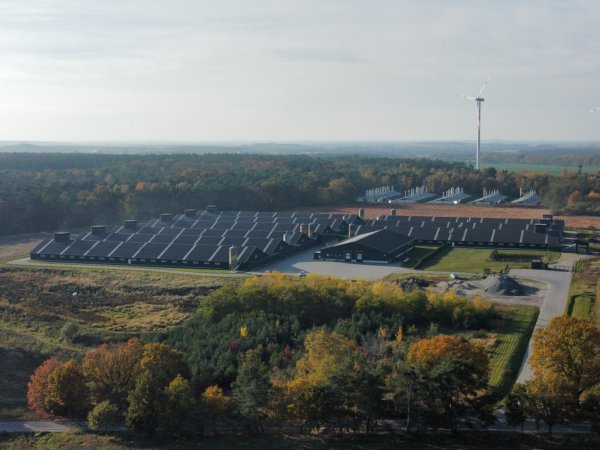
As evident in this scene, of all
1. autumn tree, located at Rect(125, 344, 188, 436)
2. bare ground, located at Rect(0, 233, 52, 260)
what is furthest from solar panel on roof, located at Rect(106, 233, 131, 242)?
autumn tree, located at Rect(125, 344, 188, 436)

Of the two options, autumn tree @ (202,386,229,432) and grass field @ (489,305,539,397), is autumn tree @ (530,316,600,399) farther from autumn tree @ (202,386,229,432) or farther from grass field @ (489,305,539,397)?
autumn tree @ (202,386,229,432)

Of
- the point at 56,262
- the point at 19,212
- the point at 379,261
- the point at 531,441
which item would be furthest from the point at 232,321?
the point at 19,212

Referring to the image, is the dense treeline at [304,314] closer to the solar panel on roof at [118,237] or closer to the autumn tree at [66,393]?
the autumn tree at [66,393]

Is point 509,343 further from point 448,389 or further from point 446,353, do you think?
point 448,389

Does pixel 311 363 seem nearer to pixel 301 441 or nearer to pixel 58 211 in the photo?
pixel 301 441

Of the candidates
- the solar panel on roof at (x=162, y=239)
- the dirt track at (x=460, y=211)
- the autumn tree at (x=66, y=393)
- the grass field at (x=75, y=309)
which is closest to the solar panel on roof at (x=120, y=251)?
→ the solar panel on roof at (x=162, y=239)

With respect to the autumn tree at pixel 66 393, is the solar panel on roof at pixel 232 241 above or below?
above
